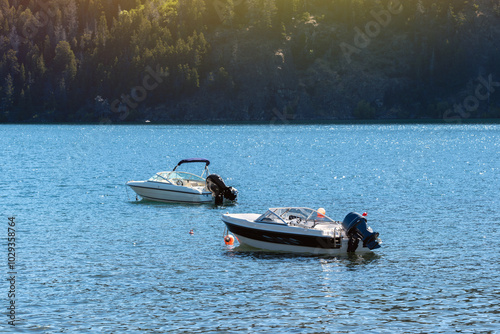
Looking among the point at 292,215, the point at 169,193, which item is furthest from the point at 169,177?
the point at 292,215

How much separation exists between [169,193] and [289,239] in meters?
22.2

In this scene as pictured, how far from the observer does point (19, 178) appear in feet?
246

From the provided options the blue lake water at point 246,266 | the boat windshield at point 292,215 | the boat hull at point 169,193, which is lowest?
the blue lake water at point 246,266

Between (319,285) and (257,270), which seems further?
(257,270)

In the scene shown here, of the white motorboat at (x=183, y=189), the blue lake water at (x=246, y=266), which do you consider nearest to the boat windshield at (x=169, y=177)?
the white motorboat at (x=183, y=189)

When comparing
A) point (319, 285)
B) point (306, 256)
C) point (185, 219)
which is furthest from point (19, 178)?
point (319, 285)

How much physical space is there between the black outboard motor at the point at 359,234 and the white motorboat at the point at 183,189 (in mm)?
20525

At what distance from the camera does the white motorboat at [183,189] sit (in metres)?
53.5

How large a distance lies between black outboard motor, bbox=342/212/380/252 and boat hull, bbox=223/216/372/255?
27 cm

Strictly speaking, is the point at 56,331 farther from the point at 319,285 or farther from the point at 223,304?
the point at 319,285

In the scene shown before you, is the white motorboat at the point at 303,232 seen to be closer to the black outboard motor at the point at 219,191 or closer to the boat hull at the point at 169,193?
the black outboard motor at the point at 219,191

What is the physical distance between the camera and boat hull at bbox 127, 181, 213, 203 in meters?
53.6

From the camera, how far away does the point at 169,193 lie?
54594mm

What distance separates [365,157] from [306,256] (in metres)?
78.2
